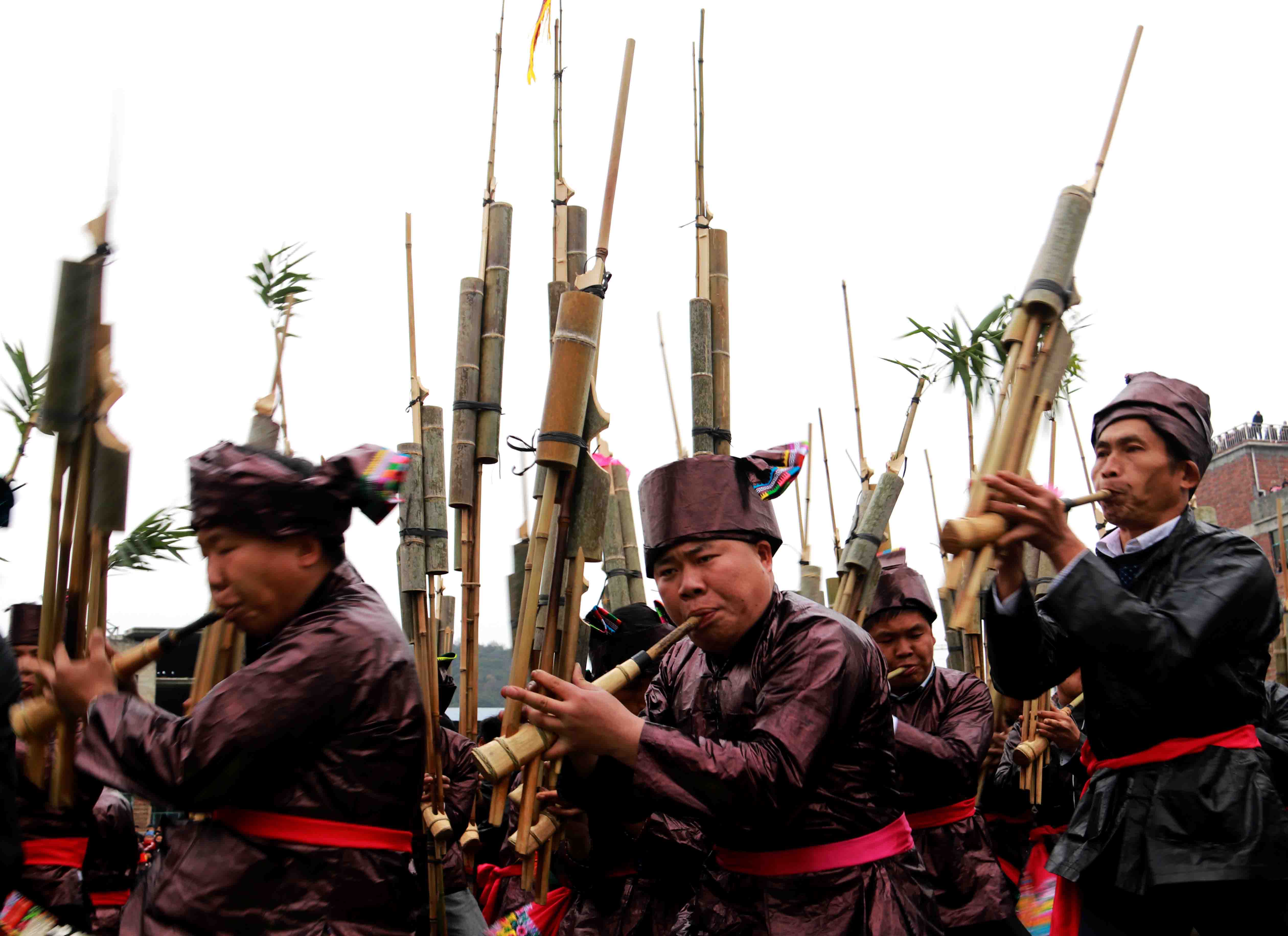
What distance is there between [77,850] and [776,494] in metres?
3.42

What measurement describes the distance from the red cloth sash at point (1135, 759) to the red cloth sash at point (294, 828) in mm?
1837

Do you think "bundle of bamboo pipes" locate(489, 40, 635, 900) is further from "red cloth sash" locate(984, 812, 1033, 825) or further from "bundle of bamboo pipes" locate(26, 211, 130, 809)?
"red cloth sash" locate(984, 812, 1033, 825)

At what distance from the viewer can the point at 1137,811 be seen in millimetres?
2822

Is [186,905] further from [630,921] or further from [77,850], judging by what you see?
[77,850]

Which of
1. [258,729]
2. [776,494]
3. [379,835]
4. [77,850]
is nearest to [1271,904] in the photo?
[776,494]

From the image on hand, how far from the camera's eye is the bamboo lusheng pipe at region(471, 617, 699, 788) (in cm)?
243

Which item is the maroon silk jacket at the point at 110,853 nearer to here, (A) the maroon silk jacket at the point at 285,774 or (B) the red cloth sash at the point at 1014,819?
(A) the maroon silk jacket at the point at 285,774

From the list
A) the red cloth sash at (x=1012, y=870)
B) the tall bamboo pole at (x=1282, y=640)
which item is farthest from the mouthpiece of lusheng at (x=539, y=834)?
the tall bamboo pole at (x=1282, y=640)

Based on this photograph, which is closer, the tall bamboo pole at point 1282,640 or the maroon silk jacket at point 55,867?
the maroon silk jacket at point 55,867

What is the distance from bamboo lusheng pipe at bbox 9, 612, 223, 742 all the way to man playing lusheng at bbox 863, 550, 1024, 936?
2618mm

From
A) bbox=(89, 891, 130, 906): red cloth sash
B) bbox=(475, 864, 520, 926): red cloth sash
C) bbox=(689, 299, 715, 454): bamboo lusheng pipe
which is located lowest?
bbox=(475, 864, 520, 926): red cloth sash

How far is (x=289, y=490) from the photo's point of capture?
2541 millimetres

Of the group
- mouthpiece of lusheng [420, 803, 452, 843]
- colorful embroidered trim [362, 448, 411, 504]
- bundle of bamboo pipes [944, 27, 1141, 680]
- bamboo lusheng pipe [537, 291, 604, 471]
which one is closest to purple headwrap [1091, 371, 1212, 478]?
bundle of bamboo pipes [944, 27, 1141, 680]

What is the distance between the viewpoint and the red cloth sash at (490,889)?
19.6 feet
